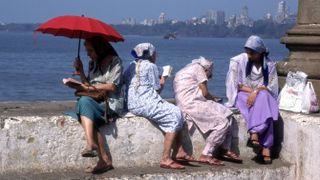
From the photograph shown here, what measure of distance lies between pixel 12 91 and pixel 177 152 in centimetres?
2785

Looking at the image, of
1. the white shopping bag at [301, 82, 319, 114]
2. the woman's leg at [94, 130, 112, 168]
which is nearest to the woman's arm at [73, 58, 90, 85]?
the woman's leg at [94, 130, 112, 168]

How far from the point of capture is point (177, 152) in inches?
278

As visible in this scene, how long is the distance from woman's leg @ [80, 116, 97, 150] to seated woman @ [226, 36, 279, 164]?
1.58 meters

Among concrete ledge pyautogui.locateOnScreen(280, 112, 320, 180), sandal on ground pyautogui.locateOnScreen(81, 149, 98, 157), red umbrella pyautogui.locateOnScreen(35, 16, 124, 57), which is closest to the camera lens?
sandal on ground pyautogui.locateOnScreen(81, 149, 98, 157)

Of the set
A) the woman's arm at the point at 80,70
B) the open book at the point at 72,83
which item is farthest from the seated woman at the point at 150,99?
the open book at the point at 72,83

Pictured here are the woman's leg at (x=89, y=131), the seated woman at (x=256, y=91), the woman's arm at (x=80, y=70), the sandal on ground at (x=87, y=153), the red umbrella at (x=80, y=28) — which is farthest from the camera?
the seated woman at (x=256, y=91)

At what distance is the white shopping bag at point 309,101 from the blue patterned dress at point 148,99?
1.32m

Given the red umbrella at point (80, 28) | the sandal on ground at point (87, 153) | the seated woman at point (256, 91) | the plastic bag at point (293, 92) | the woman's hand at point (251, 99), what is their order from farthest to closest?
the plastic bag at point (293, 92) < the woman's hand at point (251, 99) < the seated woman at point (256, 91) < the red umbrella at point (80, 28) < the sandal on ground at point (87, 153)

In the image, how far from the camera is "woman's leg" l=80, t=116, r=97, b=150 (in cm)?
641

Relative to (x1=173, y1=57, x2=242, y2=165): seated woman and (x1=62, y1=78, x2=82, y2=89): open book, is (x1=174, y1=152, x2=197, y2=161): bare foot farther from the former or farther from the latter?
(x1=62, y1=78, x2=82, y2=89): open book

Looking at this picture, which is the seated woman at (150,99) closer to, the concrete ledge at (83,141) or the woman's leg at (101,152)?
the concrete ledge at (83,141)

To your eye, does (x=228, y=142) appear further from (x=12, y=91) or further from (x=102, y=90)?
(x=12, y=91)

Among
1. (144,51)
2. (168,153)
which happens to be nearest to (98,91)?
(144,51)

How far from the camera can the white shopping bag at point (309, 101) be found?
741cm
